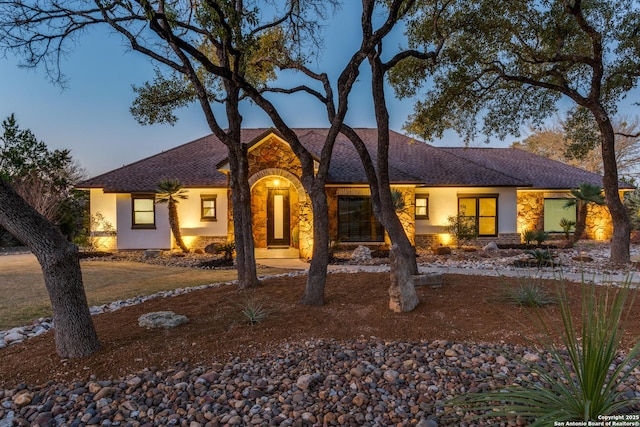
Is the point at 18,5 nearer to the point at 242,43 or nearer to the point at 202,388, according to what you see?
the point at 242,43

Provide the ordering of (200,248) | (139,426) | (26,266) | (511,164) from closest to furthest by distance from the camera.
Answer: (139,426) → (26,266) → (200,248) → (511,164)

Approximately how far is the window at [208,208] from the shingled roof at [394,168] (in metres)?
0.66

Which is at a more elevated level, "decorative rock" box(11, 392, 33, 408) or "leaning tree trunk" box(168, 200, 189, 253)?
"leaning tree trunk" box(168, 200, 189, 253)

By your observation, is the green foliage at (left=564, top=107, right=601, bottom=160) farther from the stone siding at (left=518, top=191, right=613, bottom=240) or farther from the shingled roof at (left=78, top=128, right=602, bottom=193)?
the stone siding at (left=518, top=191, right=613, bottom=240)

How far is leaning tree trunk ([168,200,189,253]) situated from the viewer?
14625 millimetres

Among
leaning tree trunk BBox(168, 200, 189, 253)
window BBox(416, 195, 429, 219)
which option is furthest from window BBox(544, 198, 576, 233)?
leaning tree trunk BBox(168, 200, 189, 253)

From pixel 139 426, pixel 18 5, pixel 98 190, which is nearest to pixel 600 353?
pixel 139 426

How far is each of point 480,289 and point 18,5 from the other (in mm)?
9700

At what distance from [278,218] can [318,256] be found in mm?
9852

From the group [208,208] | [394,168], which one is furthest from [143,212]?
[394,168]

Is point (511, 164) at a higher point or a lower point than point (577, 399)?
higher

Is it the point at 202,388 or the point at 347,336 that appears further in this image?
the point at 347,336

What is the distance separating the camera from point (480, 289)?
6.75 m

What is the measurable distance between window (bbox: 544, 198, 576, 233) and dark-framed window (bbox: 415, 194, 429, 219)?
261 inches
